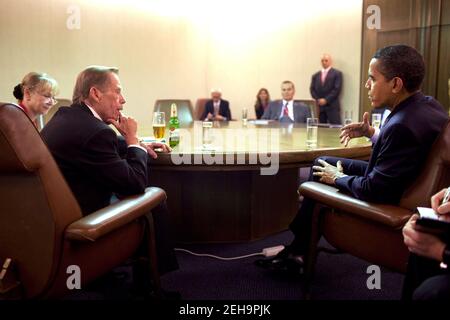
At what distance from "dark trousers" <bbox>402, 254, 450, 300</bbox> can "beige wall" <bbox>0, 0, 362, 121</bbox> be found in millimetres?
5700

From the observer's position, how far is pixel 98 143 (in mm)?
1593

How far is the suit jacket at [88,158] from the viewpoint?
1.59 m

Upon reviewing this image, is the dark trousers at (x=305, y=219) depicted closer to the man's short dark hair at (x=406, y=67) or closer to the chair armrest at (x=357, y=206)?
the chair armrest at (x=357, y=206)

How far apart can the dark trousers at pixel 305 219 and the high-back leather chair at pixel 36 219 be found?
95cm

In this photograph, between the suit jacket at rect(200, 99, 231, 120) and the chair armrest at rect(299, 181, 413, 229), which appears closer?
the chair armrest at rect(299, 181, 413, 229)

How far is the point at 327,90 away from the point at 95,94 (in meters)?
5.43

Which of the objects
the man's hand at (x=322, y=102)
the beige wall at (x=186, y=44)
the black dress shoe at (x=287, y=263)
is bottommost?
the black dress shoe at (x=287, y=263)

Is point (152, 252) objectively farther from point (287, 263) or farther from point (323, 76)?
point (323, 76)

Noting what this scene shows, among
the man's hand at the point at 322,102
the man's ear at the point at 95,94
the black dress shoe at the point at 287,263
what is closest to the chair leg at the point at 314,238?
the black dress shoe at the point at 287,263

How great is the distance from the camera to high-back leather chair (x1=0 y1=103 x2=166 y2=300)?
1.25m

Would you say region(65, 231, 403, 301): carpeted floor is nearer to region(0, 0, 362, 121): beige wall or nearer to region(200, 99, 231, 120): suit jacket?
region(200, 99, 231, 120): suit jacket

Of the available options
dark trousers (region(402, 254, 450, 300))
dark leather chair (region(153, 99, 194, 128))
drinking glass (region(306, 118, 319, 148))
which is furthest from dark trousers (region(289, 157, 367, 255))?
dark leather chair (region(153, 99, 194, 128))

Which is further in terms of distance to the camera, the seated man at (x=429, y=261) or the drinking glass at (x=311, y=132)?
the drinking glass at (x=311, y=132)

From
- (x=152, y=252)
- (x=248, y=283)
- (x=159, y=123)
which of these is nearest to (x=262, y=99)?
(x=159, y=123)
